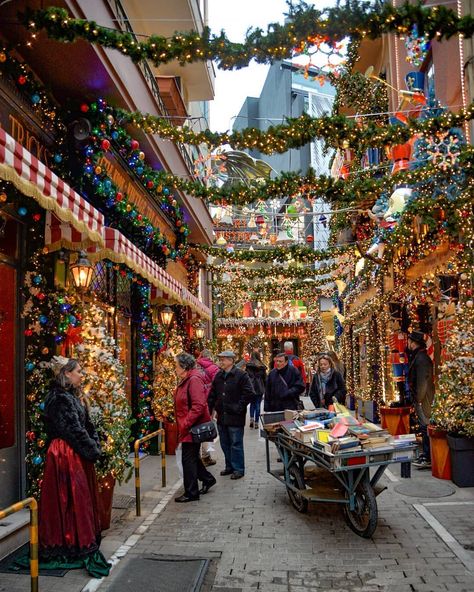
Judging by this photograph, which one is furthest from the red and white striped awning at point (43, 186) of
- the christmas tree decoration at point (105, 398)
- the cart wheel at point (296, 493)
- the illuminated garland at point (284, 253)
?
the illuminated garland at point (284, 253)

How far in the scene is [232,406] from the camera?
31.2 feet

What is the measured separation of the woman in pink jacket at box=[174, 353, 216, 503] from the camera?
8.07 meters

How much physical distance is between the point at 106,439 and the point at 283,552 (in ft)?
7.62

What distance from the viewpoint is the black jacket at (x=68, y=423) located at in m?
5.48

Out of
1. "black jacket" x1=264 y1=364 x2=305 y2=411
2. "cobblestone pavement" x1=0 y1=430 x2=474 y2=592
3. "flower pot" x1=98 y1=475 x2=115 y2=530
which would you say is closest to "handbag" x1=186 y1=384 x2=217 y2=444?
"cobblestone pavement" x1=0 y1=430 x2=474 y2=592

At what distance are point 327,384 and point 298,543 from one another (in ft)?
18.0

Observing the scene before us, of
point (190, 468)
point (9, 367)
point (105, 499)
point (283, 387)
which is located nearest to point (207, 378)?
point (283, 387)

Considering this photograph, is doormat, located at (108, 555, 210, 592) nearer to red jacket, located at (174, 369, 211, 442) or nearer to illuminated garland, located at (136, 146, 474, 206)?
red jacket, located at (174, 369, 211, 442)

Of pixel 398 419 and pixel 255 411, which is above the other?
pixel 398 419

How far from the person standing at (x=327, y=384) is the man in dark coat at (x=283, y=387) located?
25.2 inches

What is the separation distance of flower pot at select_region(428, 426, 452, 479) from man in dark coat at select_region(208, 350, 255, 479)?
2.89m

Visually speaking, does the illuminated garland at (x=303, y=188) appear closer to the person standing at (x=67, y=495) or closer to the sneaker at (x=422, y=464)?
the sneaker at (x=422, y=464)

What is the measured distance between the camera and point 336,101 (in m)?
21.4

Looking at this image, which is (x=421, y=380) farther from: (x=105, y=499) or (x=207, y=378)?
(x=105, y=499)
